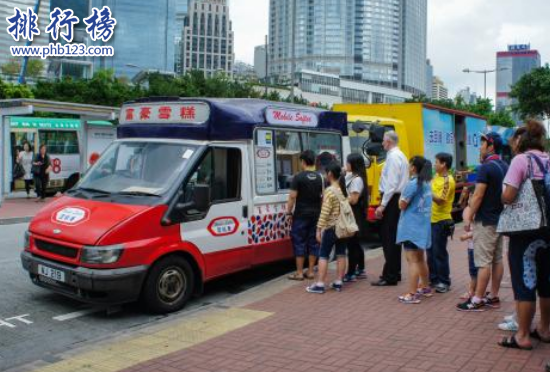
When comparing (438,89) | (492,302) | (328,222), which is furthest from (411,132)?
(438,89)

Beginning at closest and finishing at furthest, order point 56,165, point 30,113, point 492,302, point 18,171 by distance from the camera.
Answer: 1. point 492,302
2. point 30,113
3. point 18,171
4. point 56,165

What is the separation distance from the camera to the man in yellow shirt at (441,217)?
703cm

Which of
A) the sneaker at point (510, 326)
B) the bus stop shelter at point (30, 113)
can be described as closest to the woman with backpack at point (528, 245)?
the sneaker at point (510, 326)

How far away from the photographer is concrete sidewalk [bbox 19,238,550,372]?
471cm

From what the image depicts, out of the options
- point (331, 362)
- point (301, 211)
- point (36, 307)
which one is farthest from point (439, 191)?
point (36, 307)

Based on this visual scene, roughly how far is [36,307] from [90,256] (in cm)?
134

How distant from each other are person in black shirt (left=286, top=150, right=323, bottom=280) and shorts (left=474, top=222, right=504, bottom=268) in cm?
244

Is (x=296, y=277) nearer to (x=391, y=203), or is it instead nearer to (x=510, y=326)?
(x=391, y=203)

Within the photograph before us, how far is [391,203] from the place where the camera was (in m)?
7.48

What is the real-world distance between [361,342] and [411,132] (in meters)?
8.64

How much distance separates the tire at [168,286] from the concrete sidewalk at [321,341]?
0.40 m

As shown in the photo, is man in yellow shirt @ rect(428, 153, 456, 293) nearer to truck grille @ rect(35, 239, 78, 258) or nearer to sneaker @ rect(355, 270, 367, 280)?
sneaker @ rect(355, 270, 367, 280)

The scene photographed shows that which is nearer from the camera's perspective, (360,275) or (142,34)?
(360,275)

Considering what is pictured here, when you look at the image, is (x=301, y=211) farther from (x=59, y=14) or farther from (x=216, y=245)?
(x=59, y=14)
